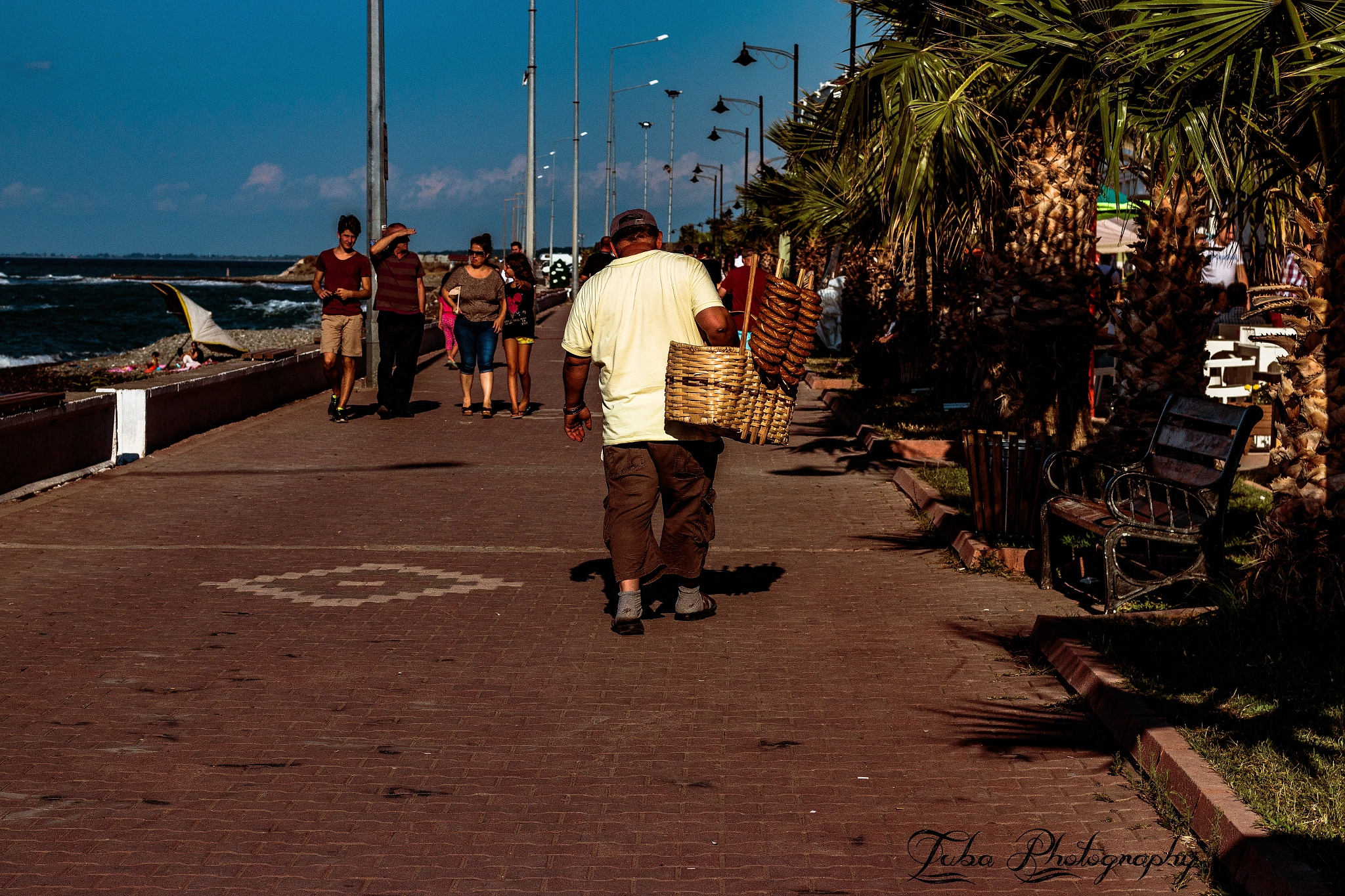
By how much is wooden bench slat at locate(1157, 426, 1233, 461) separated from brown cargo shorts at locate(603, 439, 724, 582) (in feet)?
8.07

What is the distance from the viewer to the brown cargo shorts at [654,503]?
6.86 m

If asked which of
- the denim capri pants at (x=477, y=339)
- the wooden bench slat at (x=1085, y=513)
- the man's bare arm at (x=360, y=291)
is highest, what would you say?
the man's bare arm at (x=360, y=291)

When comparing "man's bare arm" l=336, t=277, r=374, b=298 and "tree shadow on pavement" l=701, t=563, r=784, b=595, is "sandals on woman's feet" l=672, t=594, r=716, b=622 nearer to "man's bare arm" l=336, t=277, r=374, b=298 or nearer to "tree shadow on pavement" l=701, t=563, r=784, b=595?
"tree shadow on pavement" l=701, t=563, r=784, b=595

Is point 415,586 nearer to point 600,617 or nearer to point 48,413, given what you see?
point 600,617

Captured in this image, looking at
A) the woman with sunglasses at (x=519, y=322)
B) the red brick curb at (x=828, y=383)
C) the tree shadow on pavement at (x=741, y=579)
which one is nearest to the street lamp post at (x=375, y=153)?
the woman with sunglasses at (x=519, y=322)

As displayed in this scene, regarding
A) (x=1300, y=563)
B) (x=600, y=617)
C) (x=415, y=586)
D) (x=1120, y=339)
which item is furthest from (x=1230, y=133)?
(x=415, y=586)

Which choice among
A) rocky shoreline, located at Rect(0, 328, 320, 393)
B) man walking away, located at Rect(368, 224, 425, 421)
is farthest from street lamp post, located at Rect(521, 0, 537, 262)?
man walking away, located at Rect(368, 224, 425, 421)

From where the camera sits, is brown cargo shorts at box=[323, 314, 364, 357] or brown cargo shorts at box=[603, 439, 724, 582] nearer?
brown cargo shorts at box=[603, 439, 724, 582]

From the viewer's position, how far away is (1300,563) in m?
6.36

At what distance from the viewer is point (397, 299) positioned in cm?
1545

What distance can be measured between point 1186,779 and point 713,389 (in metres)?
2.76

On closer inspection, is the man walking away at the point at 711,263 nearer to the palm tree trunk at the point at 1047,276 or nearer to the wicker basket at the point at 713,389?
the palm tree trunk at the point at 1047,276

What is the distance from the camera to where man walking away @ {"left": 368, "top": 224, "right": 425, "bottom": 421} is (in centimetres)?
1541

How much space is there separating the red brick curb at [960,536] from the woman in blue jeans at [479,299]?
5515 mm
